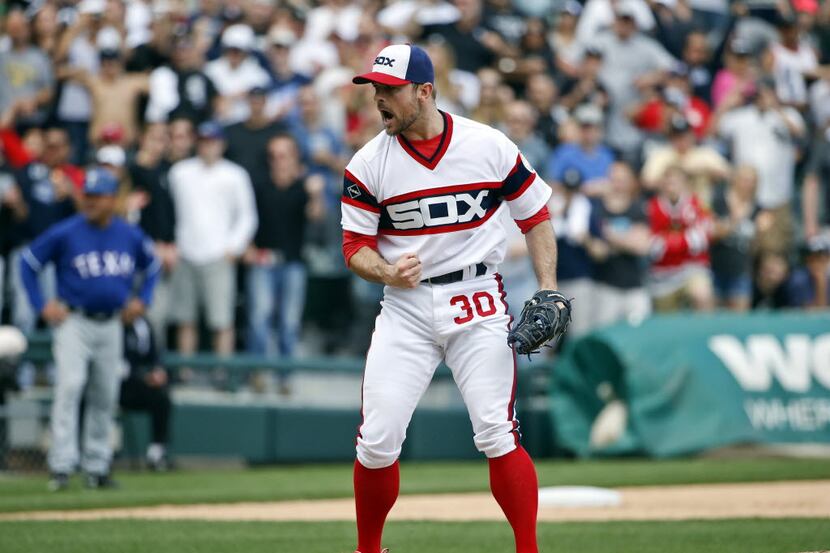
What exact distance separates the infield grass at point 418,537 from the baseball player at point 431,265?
1.49 meters

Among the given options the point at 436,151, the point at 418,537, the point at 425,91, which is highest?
the point at 425,91

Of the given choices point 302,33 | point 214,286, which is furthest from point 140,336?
point 302,33

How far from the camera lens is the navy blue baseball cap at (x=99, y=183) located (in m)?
10.6

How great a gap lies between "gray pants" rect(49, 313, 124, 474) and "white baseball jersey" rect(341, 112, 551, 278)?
5096mm

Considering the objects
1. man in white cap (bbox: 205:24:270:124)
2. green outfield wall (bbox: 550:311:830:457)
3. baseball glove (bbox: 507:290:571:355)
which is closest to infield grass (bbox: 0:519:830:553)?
baseball glove (bbox: 507:290:571:355)

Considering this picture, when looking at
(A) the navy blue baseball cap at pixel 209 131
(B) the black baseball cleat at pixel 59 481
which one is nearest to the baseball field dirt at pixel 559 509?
(B) the black baseball cleat at pixel 59 481

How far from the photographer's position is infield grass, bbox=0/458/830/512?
10.3m

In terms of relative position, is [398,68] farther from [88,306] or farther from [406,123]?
[88,306]

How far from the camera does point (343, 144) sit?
48.0ft

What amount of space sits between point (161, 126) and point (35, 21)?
2.20 meters

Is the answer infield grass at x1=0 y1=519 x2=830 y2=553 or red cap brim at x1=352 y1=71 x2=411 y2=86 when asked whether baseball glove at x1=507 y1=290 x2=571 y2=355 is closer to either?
red cap brim at x1=352 y1=71 x2=411 y2=86

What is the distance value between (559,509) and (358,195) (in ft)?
13.7

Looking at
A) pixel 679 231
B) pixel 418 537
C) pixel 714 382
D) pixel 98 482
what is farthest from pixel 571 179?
pixel 418 537

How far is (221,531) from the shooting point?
8.33 m
